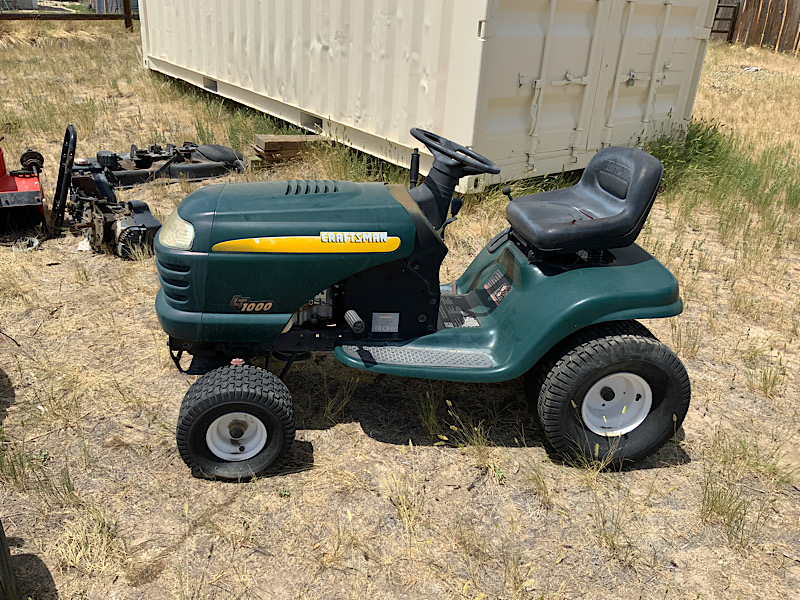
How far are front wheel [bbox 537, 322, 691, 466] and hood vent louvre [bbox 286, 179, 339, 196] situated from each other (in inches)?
48.8

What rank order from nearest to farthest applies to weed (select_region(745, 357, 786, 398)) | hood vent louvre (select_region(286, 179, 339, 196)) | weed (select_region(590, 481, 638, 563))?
weed (select_region(590, 481, 638, 563)) < hood vent louvre (select_region(286, 179, 339, 196)) < weed (select_region(745, 357, 786, 398))

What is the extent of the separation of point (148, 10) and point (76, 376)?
844 cm

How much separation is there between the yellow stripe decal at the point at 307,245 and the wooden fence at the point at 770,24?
1918 cm

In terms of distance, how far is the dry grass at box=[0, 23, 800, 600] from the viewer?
2365 mm

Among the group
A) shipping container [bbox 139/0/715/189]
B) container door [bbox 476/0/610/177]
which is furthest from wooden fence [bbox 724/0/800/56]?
container door [bbox 476/0/610/177]

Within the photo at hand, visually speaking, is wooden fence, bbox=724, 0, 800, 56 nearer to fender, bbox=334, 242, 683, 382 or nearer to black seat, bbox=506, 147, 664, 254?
black seat, bbox=506, 147, 664, 254

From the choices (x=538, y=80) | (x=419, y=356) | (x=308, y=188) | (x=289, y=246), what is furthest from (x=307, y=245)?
(x=538, y=80)

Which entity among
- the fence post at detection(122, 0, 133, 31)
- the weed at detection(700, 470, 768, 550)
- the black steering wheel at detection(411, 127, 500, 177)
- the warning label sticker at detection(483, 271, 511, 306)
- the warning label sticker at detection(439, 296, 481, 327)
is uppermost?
the black steering wheel at detection(411, 127, 500, 177)

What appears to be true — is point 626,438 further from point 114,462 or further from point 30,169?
point 30,169

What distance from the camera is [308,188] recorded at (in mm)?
3018

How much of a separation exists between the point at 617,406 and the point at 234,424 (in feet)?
5.41

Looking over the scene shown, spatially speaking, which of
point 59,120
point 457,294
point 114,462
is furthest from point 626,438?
point 59,120

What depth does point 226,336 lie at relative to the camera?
2.82 m

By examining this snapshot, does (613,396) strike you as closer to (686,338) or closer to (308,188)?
(686,338)
